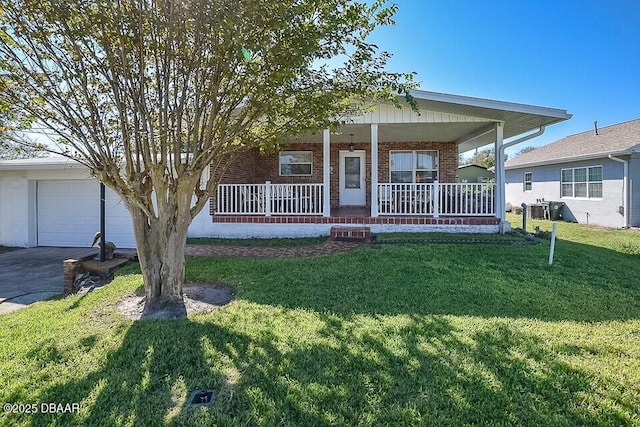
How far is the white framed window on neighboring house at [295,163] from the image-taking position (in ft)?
42.3

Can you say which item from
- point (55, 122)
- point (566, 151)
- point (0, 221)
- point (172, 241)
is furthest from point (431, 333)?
point (566, 151)

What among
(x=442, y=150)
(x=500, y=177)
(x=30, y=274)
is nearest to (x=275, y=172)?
(x=442, y=150)

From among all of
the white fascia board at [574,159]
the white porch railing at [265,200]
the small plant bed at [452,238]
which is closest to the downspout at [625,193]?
the white fascia board at [574,159]

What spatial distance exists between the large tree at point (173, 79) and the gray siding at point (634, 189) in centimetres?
1296

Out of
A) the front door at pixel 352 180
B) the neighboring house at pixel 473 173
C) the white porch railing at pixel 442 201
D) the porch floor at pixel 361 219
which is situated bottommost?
the porch floor at pixel 361 219

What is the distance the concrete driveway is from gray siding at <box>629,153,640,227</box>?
672 inches

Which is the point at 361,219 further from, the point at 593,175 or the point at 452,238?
the point at 593,175

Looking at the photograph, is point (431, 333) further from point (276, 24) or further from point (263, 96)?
point (276, 24)

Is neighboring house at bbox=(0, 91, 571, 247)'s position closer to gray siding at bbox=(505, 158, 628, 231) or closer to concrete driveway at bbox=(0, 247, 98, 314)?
concrete driveway at bbox=(0, 247, 98, 314)

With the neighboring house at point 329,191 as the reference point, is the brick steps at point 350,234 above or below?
below

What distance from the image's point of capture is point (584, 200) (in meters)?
14.8

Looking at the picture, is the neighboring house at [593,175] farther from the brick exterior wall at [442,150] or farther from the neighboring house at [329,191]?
the brick exterior wall at [442,150]

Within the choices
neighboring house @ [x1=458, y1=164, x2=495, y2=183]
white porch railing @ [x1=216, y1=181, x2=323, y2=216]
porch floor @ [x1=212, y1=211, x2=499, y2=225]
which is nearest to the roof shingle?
neighboring house @ [x1=458, y1=164, x2=495, y2=183]

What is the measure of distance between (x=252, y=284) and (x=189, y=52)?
3300mm
